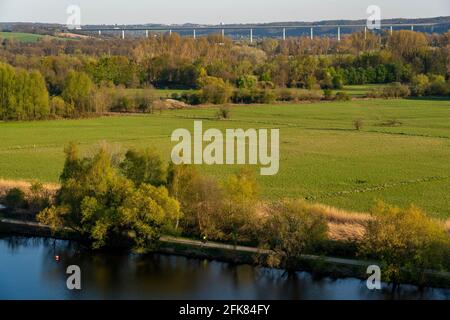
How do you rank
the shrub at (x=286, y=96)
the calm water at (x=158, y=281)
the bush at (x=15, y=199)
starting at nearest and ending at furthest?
1. the calm water at (x=158, y=281)
2. the bush at (x=15, y=199)
3. the shrub at (x=286, y=96)

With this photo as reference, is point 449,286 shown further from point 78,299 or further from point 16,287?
point 16,287

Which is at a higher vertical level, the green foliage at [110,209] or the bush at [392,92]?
the bush at [392,92]

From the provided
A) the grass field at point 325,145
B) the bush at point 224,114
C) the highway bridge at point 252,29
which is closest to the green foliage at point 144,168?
the grass field at point 325,145

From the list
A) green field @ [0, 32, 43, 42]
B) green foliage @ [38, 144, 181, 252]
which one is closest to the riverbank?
green foliage @ [38, 144, 181, 252]

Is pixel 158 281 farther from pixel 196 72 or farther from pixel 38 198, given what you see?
pixel 196 72

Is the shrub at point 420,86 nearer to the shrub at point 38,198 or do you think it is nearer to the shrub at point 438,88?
the shrub at point 438,88

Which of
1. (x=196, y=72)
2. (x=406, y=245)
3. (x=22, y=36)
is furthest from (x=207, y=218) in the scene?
(x=22, y=36)
